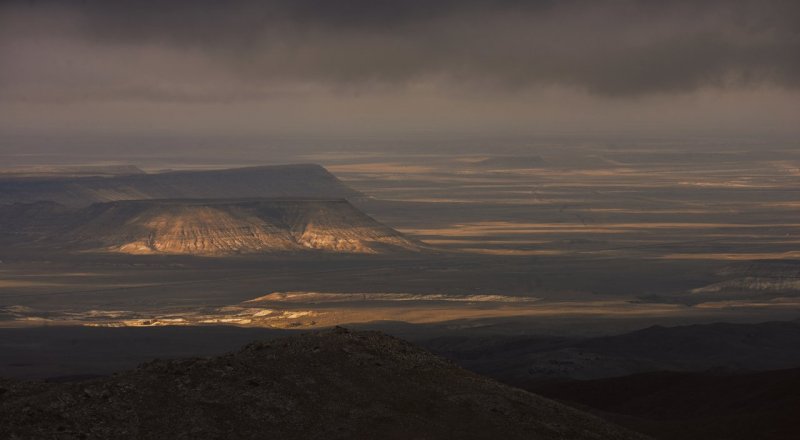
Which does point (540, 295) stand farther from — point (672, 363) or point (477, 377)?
point (477, 377)

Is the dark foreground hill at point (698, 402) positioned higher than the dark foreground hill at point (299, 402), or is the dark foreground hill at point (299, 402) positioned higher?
the dark foreground hill at point (299, 402)

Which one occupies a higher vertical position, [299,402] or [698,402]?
[299,402]

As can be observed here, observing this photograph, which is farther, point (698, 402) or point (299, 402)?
point (698, 402)

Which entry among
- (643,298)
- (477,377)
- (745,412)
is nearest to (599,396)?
(745,412)

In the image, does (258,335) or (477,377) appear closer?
(477,377)

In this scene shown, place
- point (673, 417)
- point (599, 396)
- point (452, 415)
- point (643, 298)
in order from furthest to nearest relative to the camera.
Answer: point (643, 298), point (599, 396), point (673, 417), point (452, 415)
